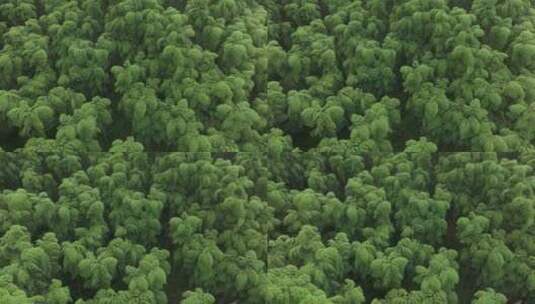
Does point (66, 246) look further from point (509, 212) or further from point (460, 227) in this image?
point (509, 212)

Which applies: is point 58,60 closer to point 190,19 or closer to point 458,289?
point 190,19

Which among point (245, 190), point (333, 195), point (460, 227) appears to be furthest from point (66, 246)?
point (460, 227)


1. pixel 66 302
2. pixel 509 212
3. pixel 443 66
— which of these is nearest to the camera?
pixel 66 302

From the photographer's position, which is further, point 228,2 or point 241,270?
point 228,2

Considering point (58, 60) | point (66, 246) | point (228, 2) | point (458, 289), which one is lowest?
point (458, 289)

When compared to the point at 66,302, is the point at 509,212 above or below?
above

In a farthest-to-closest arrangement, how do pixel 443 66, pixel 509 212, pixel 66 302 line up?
pixel 443 66 < pixel 509 212 < pixel 66 302

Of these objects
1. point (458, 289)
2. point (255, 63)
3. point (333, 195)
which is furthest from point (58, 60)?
point (458, 289)
